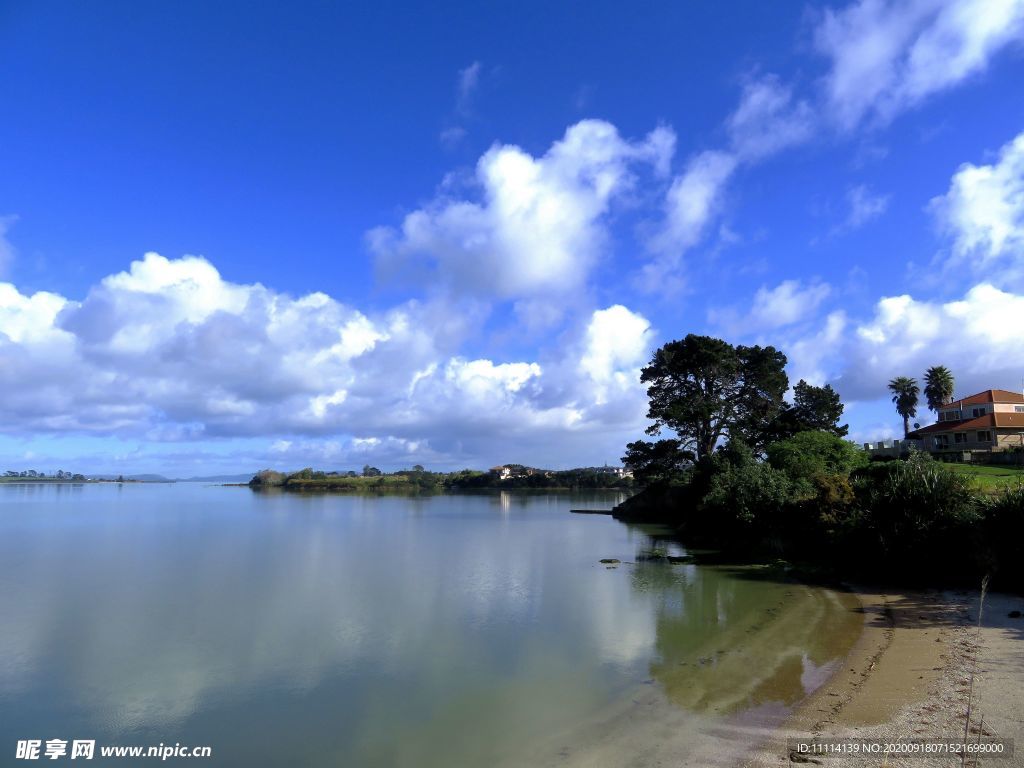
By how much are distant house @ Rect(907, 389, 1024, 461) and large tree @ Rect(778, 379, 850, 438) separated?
7146mm

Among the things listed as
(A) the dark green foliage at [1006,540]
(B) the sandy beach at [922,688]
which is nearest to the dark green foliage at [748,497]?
(A) the dark green foliage at [1006,540]

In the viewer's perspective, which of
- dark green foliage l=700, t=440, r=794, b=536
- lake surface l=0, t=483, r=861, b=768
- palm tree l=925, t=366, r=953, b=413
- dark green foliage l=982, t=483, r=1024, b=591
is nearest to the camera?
lake surface l=0, t=483, r=861, b=768

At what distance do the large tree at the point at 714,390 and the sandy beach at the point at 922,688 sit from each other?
33498 millimetres

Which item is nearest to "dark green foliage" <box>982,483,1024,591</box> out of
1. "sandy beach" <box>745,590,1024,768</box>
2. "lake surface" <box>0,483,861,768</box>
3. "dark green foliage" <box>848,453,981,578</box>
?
"dark green foliage" <box>848,453,981,578</box>

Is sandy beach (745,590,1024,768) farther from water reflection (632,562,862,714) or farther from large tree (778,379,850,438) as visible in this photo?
large tree (778,379,850,438)

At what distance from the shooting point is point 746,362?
52.4 m

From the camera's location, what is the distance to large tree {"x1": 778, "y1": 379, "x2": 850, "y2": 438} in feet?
167

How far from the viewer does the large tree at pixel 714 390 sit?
4900cm

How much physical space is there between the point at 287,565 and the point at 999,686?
27.4 m

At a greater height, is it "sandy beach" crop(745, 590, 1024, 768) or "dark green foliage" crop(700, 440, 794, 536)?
"dark green foliage" crop(700, 440, 794, 536)

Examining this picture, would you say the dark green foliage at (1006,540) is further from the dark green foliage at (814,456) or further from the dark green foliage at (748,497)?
the dark green foliage at (814,456)

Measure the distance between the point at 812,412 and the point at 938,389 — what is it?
103ft

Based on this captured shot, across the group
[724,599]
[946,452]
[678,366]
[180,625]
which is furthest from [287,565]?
[946,452]

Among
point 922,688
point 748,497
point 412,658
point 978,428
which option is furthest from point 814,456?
point 412,658
